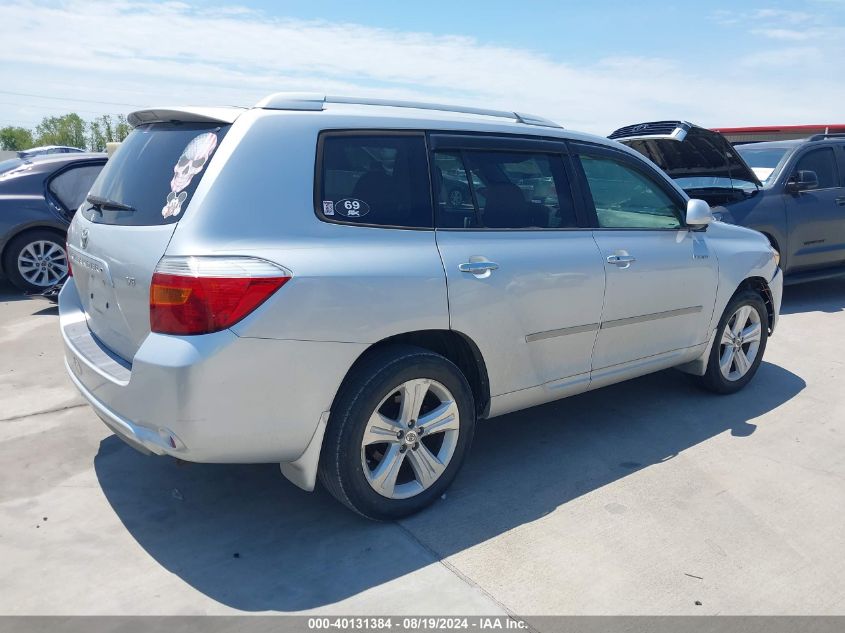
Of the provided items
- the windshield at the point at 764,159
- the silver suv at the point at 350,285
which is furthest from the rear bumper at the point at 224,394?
the windshield at the point at 764,159

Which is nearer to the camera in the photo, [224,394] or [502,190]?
[224,394]

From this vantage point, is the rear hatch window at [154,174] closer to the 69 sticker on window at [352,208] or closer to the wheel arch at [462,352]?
the 69 sticker on window at [352,208]

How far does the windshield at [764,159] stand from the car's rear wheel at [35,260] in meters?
7.57

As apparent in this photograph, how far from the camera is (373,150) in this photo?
11.2 feet

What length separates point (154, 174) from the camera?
333 centimetres

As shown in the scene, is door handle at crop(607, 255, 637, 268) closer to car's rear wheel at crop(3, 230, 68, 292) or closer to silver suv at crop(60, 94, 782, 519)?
silver suv at crop(60, 94, 782, 519)

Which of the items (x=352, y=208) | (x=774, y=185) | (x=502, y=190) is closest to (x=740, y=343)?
(x=502, y=190)

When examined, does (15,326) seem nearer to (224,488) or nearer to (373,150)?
(224,488)

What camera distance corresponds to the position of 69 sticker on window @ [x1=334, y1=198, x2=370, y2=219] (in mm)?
3229

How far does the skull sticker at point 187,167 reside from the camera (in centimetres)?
308

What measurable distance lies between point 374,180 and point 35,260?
591cm

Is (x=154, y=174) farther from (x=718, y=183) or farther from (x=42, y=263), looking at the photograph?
(x=718, y=183)

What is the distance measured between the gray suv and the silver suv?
3737mm

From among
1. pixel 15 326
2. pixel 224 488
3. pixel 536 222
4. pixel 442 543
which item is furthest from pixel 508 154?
pixel 15 326
